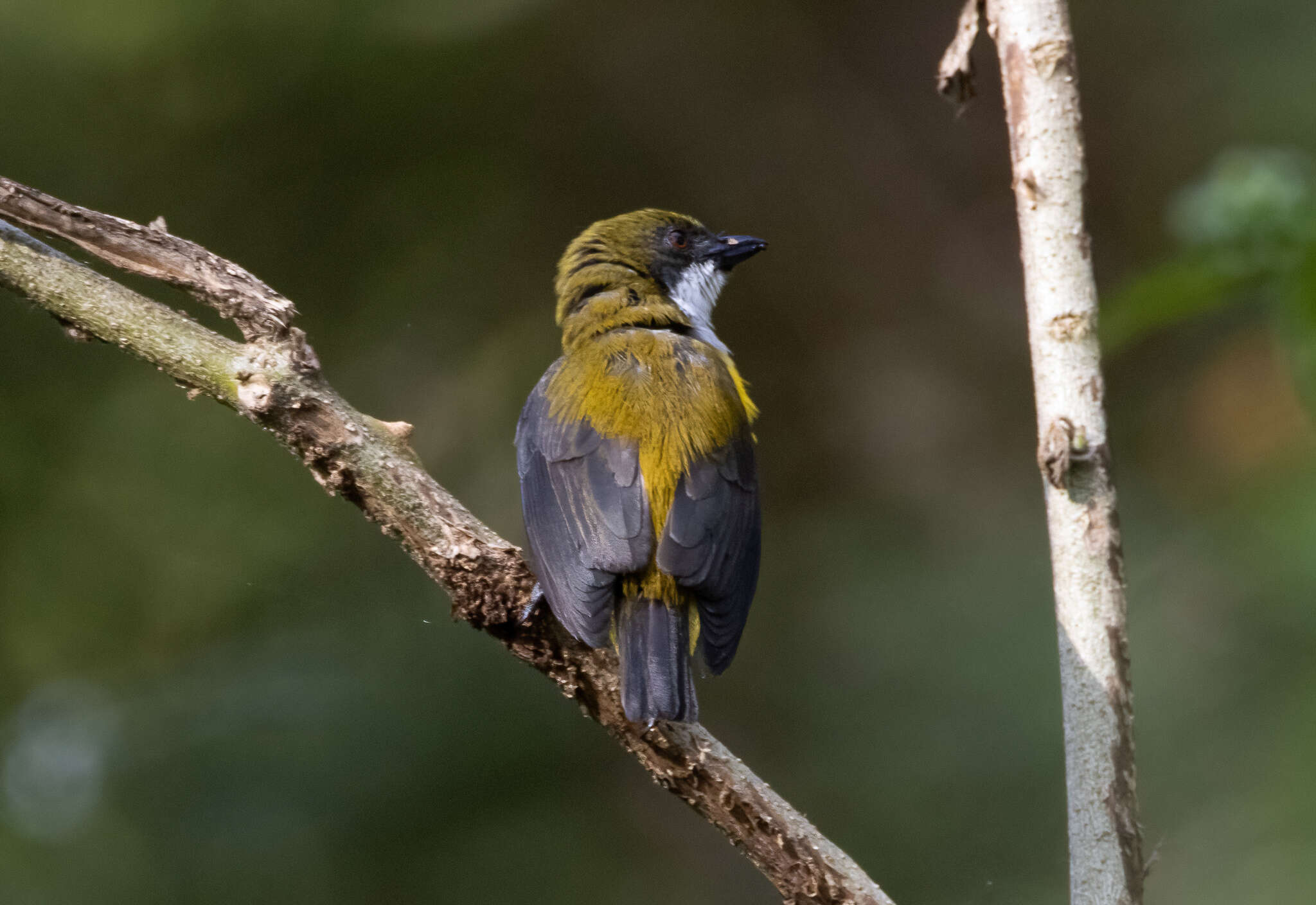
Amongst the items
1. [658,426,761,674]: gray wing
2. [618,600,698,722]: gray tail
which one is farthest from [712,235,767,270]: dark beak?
[618,600,698,722]: gray tail

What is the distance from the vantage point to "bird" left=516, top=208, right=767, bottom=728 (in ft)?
8.75

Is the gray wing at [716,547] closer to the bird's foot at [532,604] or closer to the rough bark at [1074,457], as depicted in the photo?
the bird's foot at [532,604]

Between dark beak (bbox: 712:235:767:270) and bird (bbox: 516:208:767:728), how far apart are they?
62 centimetres

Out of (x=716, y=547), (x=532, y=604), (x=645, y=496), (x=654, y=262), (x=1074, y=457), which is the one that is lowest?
(x=532, y=604)

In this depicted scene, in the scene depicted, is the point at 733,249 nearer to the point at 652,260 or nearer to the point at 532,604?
the point at 652,260

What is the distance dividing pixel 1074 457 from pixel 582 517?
1.14 m

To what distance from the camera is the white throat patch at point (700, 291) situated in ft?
14.1

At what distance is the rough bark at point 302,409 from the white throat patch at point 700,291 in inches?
69.4

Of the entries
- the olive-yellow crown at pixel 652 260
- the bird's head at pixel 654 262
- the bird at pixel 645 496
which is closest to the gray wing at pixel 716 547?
the bird at pixel 645 496

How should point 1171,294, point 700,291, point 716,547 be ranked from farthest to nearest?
point 700,291 < point 716,547 < point 1171,294

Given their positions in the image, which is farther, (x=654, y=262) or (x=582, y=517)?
(x=654, y=262)

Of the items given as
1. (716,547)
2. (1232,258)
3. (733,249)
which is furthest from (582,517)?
(733,249)

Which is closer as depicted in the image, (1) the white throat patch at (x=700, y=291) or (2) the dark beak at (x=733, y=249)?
(1) the white throat patch at (x=700, y=291)

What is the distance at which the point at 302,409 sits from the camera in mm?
2570
